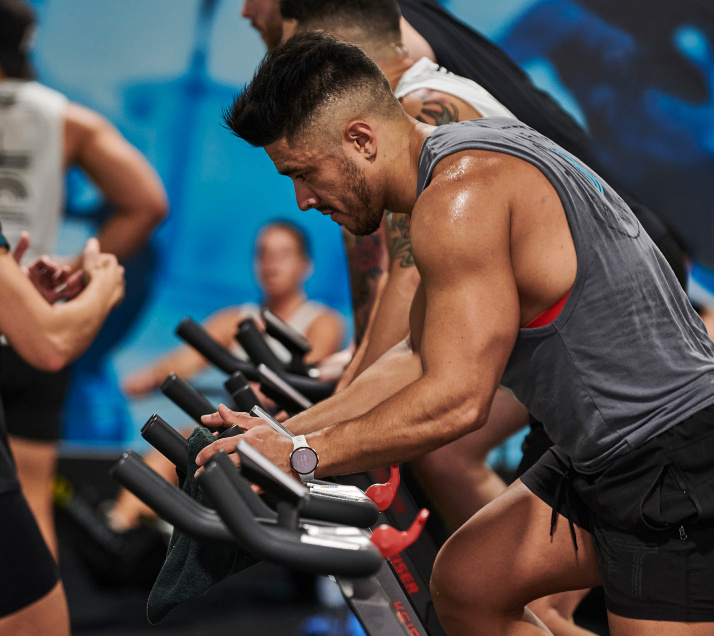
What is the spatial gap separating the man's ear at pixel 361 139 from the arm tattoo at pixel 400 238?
640 mm

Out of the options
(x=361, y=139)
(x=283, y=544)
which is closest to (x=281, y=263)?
(x=361, y=139)

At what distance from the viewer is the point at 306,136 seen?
1.65 m

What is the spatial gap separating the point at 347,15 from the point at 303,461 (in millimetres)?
1624

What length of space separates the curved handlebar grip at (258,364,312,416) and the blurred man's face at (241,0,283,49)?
1122 millimetres

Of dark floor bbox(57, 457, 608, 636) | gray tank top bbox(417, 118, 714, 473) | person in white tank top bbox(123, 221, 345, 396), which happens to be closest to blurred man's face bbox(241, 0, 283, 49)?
gray tank top bbox(417, 118, 714, 473)

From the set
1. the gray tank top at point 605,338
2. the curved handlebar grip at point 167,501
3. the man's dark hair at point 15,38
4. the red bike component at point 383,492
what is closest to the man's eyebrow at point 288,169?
the gray tank top at point 605,338

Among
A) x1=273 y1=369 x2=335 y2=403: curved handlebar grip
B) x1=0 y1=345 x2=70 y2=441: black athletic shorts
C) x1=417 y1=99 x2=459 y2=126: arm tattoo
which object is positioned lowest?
x1=0 y1=345 x2=70 y2=441: black athletic shorts

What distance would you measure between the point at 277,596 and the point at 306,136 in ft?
9.97

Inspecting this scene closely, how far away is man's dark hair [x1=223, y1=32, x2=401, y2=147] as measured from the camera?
1639 millimetres

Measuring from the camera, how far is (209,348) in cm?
237

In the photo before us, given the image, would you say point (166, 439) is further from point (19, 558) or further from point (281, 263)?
point (281, 263)

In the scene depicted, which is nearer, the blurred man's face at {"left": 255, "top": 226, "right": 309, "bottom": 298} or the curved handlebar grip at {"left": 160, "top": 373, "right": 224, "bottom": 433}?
the curved handlebar grip at {"left": 160, "top": 373, "right": 224, "bottom": 433}

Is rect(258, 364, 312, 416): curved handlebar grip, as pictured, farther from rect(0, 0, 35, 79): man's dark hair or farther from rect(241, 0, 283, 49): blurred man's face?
rect(0, 0, 35, 79): man's dark hair

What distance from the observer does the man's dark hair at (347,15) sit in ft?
8.34
